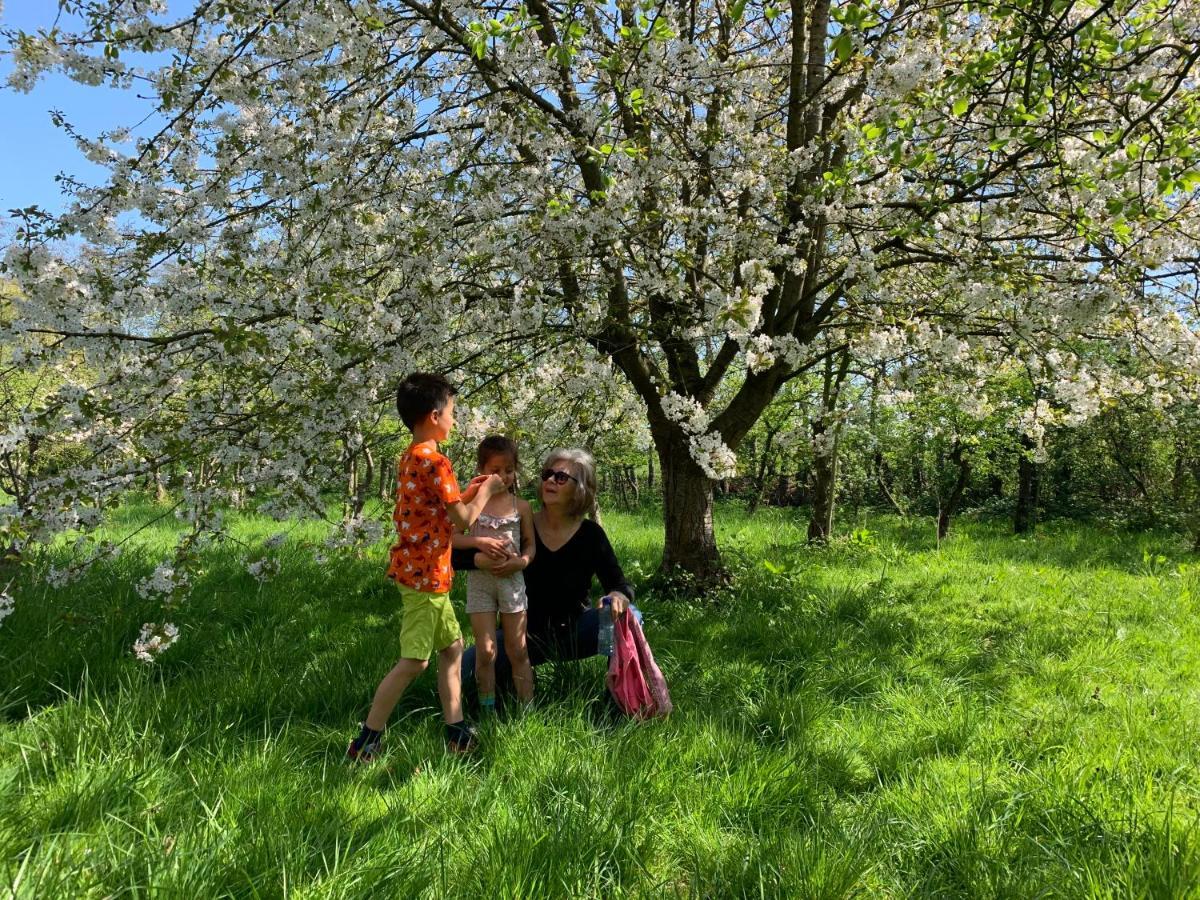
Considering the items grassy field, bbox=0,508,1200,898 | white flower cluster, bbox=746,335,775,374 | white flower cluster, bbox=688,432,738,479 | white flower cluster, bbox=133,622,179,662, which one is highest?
white flower cluster, bbox=746,335,775,374

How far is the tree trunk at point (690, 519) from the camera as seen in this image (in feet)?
19.8

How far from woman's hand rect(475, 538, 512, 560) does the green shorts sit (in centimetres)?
26

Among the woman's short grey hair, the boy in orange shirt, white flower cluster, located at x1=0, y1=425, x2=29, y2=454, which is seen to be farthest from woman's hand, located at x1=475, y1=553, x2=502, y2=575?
white flower cluster, located at x1=0, y1=425, x2=29, y2=454

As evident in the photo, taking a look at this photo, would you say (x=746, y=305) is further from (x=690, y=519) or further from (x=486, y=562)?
(x=690, y=519)

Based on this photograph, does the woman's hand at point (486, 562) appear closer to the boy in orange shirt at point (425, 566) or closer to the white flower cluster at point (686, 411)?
the boy in orange shirt at point (425, 566)

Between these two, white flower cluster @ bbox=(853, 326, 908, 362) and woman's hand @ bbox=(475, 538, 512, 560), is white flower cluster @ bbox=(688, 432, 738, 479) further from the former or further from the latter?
woman's hand @ bbox=(475, 538, 512, 560)

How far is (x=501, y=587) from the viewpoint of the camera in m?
3.09

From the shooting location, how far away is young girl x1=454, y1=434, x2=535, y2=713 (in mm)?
3084

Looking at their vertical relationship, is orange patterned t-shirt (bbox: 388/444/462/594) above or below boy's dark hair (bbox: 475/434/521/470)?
below

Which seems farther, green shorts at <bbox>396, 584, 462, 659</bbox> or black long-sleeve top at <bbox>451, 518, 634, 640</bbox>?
black long-sleeve top at <bbox>451, 518, 634, 640</bbox>

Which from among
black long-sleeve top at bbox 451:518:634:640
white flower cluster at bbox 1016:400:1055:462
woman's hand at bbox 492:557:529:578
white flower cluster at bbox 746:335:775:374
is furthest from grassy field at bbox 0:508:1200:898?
white flower cluster at bbox 746:335:775:374

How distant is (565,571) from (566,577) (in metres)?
0.03

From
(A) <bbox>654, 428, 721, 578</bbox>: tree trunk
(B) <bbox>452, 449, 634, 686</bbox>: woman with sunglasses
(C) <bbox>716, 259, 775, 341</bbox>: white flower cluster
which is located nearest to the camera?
(B) <bbox>452, 449, 634, 686</bbox>: woman with sunglasses

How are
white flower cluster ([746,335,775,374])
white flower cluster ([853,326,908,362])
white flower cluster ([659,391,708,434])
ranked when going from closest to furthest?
white flower cluster ([746,335,775,374]) < white flower cluster ([659,391,708,434]) < white flower cluster ([853,326,908,362])
